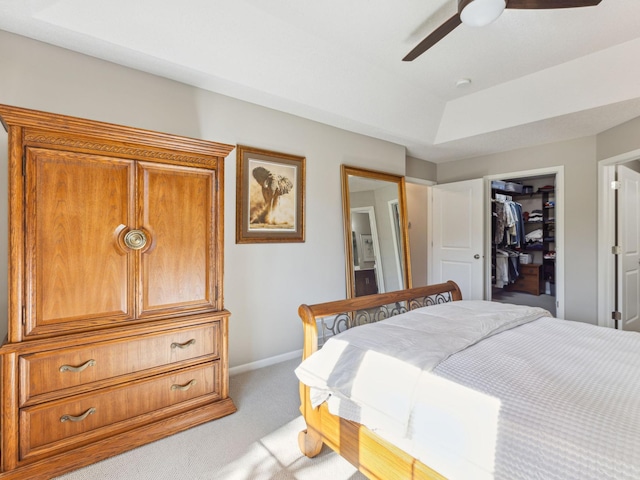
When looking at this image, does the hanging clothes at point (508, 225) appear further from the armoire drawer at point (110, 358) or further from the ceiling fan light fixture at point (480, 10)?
the armoire drawer at point (110, 358)

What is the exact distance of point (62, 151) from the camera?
167cm

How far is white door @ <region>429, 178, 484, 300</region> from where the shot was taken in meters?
4.37

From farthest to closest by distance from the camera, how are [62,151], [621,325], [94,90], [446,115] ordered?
1. [446,115]
2. [621,325]
3. [94,90]
4. [62,151]

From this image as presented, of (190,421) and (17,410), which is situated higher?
(17,410)

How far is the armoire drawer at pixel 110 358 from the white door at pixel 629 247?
4.15m

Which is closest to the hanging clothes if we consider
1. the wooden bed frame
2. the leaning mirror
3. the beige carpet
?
the leaning mirror

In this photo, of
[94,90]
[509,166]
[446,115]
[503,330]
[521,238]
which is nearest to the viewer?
[503,330]

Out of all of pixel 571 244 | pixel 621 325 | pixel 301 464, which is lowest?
pixel 301 464

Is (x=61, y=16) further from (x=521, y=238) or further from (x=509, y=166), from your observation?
(x=521, y=238)

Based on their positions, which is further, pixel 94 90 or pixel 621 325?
pixel 621 325

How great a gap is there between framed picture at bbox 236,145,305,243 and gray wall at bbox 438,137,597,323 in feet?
10.2

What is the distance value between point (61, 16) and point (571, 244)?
5.01 m

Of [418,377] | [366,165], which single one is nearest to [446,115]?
[366,165]

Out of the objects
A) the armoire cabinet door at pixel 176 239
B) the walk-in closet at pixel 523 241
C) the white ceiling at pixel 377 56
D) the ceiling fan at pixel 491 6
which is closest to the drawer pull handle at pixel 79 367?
the armoire cabinet door at pixel 176 239
